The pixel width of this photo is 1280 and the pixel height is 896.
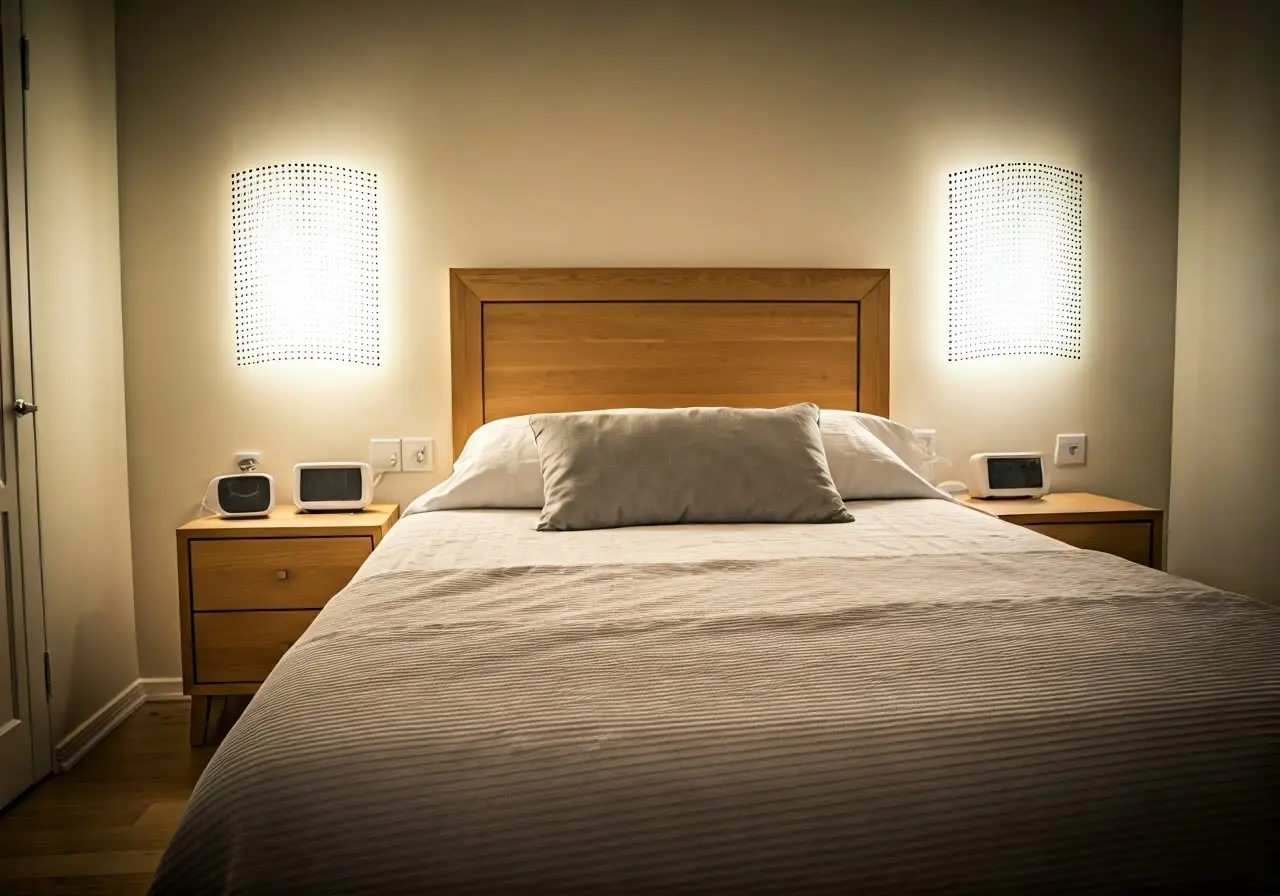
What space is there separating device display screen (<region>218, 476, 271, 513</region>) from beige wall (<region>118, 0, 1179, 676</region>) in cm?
23

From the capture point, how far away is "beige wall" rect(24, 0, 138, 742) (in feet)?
7.57

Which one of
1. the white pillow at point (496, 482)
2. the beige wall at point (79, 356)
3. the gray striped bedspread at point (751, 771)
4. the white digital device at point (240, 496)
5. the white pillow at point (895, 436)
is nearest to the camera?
the gray striped bedspread at point (751, 771)

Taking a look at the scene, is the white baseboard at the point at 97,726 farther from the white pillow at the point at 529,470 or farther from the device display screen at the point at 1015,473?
the device display screen at the point at 1015,473

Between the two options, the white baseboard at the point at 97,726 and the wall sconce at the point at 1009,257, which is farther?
the wall sconce at the point at 1009,257

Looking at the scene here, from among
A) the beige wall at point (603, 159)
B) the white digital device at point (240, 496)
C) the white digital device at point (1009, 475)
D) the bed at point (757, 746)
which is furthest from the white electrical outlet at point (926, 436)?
the white digital device at point (240, 496)

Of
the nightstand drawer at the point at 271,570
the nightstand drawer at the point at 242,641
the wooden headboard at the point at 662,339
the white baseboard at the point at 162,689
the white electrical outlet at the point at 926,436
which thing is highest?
the wooden headboard at the point at 662,339

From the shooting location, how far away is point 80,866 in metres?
1.82

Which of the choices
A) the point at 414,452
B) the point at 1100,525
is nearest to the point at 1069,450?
the point at 1100,525

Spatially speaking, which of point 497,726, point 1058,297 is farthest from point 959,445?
point 497,726

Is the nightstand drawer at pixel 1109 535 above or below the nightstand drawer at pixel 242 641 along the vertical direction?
above

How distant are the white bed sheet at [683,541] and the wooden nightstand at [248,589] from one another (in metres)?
0.40

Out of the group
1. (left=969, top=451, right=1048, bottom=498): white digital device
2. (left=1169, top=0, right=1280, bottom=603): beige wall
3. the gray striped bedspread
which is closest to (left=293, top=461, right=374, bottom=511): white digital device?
the gray striped bedspread

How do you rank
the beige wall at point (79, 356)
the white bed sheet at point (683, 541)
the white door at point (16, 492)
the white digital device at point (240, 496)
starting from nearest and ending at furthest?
the white bed sheet at point (683, 541)
the white door at point (16, 492)
the beige wall at point (79, 356)
the white digital device at point (240, 496)

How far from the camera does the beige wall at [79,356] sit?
2307 millimetres
